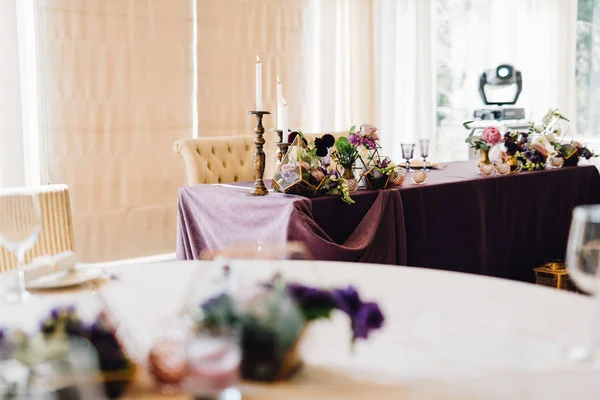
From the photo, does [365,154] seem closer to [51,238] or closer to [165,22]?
[51,238]

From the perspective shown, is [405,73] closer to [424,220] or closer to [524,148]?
[524,148]

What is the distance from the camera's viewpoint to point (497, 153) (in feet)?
11.8

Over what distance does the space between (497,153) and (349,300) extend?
2.96 meters

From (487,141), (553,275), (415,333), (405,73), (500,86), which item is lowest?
(553,275)

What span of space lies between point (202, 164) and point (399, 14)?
3.21 metres

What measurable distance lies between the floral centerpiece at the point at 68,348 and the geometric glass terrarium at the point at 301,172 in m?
1.96

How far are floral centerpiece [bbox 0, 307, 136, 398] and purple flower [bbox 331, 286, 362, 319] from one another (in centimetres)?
23

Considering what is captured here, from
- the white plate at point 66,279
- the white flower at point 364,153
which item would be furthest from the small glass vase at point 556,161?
the white plate at point 66,279

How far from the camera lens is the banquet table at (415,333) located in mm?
783

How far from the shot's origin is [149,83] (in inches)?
185

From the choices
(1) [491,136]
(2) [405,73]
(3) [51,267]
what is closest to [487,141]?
(1) [491,136]

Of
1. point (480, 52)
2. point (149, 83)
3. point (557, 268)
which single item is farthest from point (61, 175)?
point (480, 52)

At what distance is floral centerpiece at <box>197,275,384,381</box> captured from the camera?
0.71m

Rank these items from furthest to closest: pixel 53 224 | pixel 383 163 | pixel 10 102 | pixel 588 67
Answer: pixel 588 67
pixel 10 102
pixel 383 163
pixel 53 224
